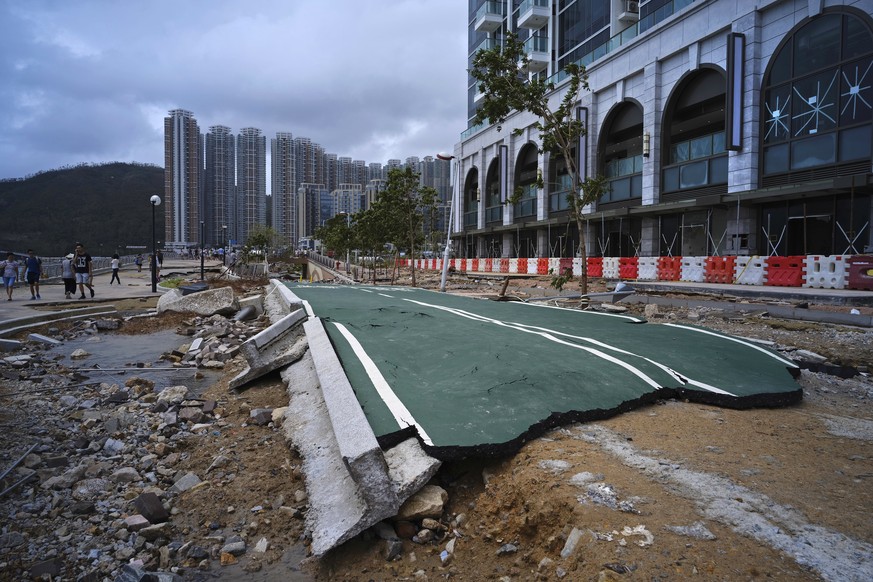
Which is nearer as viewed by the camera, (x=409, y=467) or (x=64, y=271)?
(x=409, y=467)

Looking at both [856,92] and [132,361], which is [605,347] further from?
[856,92]

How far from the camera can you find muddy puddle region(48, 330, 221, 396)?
8.90 m

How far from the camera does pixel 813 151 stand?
64.2 feet

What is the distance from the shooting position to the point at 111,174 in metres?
134

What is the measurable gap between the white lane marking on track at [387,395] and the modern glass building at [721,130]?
960 cm

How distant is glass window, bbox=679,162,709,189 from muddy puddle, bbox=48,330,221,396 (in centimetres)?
2256

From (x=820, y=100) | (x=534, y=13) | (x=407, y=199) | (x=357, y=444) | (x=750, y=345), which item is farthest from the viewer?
(x=534, y=13)

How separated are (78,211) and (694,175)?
412 ft

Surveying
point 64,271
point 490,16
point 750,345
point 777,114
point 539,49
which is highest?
point 490,16

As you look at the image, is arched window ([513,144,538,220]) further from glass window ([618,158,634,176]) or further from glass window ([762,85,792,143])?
glass window ([762,85,792,143])

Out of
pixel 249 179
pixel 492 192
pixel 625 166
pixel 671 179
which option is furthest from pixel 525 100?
pixel 249 179

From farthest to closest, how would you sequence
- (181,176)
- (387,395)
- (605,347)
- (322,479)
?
(181,176) < (605,347) < (387,395) < (322,479)

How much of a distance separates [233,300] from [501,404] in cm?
1423

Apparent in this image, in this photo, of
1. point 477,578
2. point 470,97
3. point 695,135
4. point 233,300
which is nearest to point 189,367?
point 233,300
